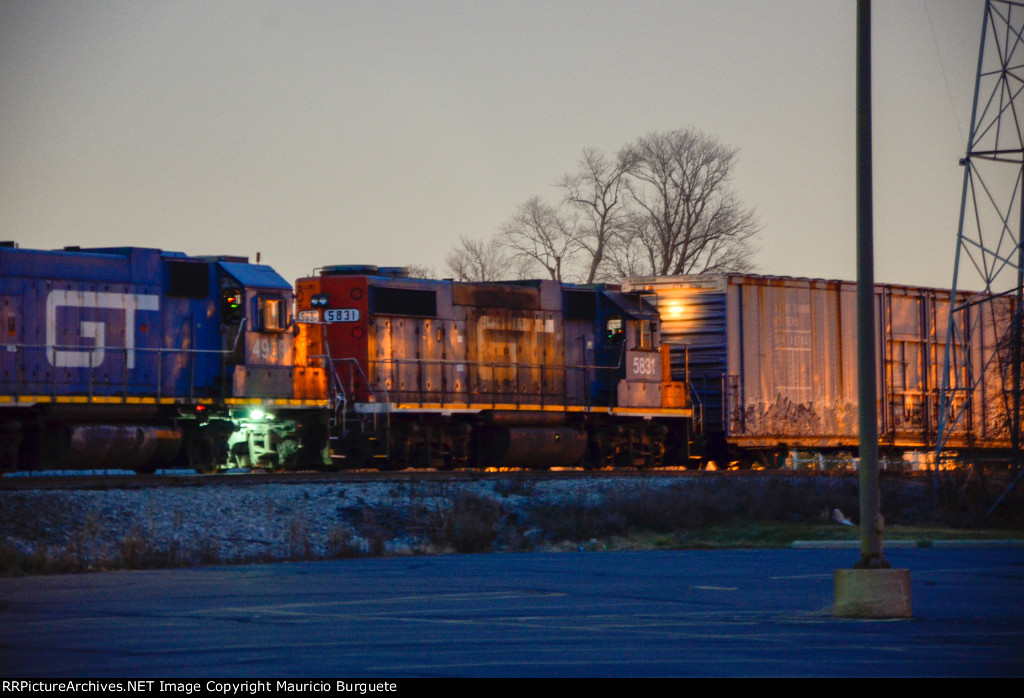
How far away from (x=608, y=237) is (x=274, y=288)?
3342 centimetres

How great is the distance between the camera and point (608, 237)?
5591 cm

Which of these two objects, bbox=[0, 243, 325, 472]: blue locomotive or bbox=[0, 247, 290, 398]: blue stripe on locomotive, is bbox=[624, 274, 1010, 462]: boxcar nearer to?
bbox=[0, 243, 325, 472]: blue locomotive

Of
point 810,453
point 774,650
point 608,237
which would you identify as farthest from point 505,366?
point 608,237

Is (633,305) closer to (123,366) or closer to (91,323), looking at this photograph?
(123,366)

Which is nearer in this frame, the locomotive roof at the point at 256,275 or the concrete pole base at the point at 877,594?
the concrete pole base at the point at 877,594

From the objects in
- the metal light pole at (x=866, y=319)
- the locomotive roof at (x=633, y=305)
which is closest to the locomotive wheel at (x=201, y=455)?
the locomotive roof at (x=633, y=305)

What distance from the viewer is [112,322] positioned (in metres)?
22.6

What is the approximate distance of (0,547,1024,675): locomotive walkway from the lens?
25.6 feet

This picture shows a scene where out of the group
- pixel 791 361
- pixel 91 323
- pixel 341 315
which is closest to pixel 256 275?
pixel 341 315

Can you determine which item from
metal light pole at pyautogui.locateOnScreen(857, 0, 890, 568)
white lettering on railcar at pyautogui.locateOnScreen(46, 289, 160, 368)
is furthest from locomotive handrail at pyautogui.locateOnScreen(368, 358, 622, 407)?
metal light pole at pyautogui.locateOnScreen(857, 0, 890, 568)

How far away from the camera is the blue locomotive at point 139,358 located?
2111 centimetres

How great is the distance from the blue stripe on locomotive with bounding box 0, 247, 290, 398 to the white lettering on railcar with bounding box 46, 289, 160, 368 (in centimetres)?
2

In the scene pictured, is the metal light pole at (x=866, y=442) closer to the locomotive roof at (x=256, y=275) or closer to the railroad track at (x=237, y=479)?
the railroad track at (x=237, y=479)

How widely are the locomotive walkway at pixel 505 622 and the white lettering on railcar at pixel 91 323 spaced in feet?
27.3
